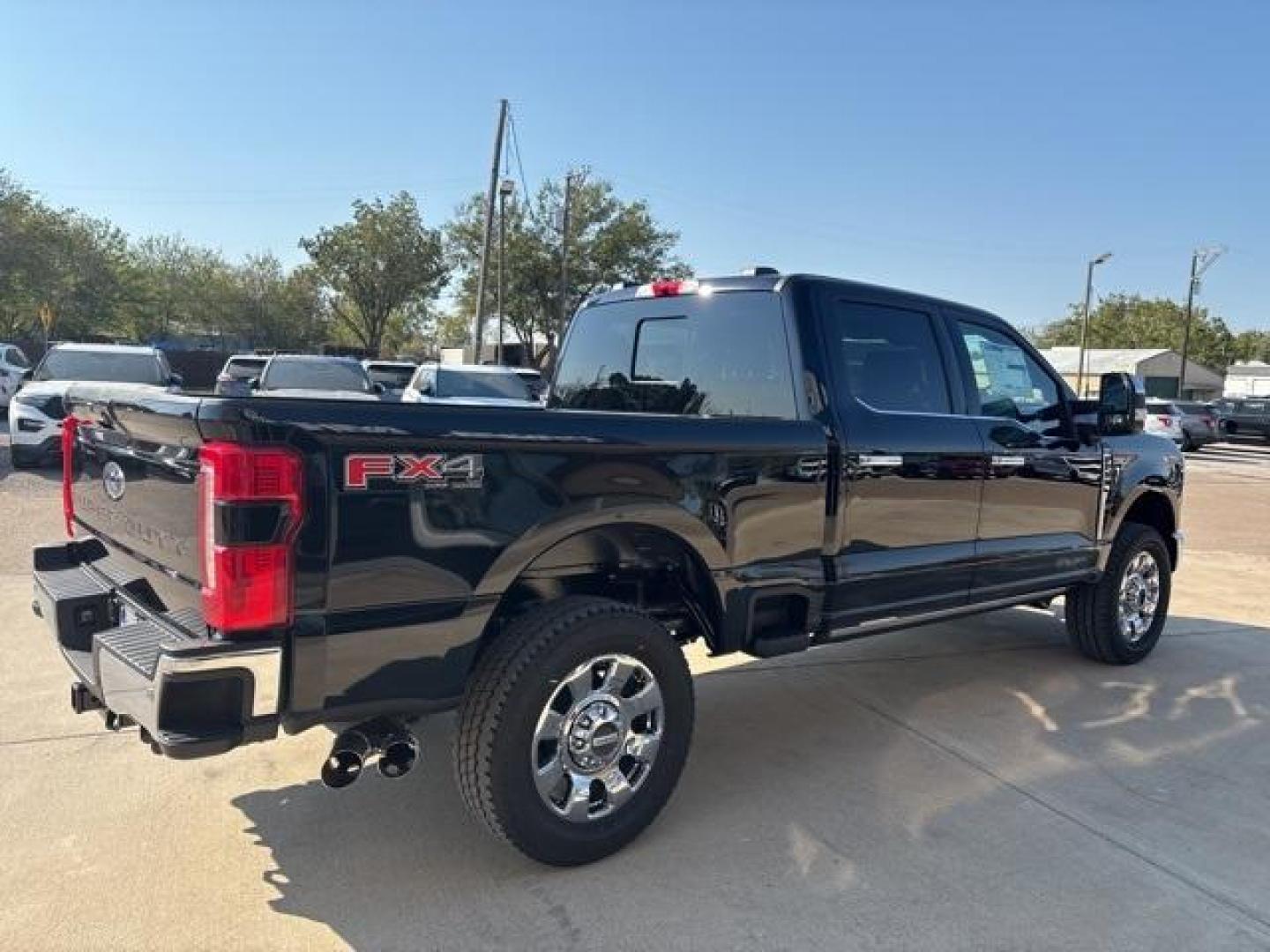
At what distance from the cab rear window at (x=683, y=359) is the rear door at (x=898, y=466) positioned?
9.8 inches

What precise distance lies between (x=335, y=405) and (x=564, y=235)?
107 feet

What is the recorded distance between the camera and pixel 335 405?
2543mm

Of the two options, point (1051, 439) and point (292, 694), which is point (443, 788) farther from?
point (1051, 439)

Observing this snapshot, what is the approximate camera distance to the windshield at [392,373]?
773 inches

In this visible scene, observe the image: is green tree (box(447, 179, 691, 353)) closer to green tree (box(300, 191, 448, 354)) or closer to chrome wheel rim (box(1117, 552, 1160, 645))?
green tree (box(300, 191, 448, 354))

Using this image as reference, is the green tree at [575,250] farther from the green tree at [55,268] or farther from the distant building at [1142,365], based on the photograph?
the distant building at [1142,365]

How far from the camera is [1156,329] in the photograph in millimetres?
78750

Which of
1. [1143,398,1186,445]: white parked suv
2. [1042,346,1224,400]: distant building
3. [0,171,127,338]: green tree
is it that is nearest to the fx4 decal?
[1143,398,1186,445]: white parked suv

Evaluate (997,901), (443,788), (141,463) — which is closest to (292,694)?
(141,463)

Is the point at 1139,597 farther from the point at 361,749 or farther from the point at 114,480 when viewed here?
the point at 114,480

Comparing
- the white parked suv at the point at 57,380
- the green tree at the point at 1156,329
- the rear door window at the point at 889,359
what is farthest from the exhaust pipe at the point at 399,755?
the green tree at the point at 1156,329

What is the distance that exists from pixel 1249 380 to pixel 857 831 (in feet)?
193

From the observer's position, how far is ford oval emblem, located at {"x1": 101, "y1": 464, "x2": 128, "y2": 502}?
10.5 ft

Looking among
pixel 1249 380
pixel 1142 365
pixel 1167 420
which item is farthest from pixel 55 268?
pixel 1142 365
